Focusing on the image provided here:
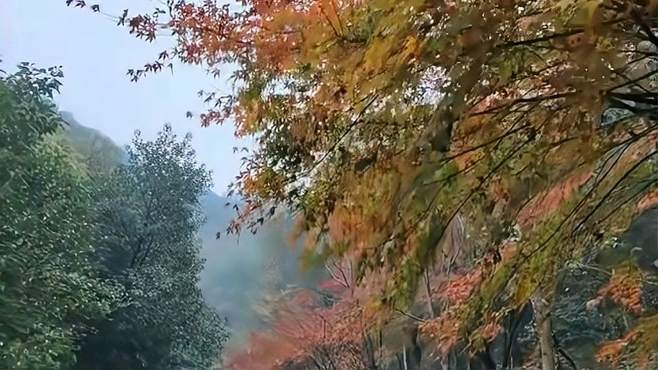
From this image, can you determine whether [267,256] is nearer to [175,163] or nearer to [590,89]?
[175,163]

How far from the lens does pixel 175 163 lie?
520 centimetres

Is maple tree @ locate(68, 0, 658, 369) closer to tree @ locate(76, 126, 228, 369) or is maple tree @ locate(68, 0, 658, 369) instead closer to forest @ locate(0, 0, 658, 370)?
forest @ locate(0, 0, 658, 370)

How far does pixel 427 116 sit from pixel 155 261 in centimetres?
416

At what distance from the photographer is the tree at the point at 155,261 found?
4.82 m

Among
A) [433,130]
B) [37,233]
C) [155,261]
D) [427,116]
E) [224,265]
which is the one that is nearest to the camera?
[433,130]

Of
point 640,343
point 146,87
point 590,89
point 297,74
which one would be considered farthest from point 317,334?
point 590,89

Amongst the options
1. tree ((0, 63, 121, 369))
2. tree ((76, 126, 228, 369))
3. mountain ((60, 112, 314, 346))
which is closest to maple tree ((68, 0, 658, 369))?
tree ((0, 63, 121, 369))

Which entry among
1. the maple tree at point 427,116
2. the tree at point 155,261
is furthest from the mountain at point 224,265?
the maple tree at point 427,116

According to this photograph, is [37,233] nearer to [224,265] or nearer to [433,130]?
[224,265]

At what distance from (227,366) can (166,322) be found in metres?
0.57

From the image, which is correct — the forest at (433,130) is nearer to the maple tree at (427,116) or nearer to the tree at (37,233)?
the maple tree at (427,116)

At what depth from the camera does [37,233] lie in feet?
12.4

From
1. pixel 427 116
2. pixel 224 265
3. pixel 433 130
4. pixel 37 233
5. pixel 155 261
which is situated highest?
pixel 155 261

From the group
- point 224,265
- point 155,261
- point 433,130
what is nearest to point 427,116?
point 433,130
